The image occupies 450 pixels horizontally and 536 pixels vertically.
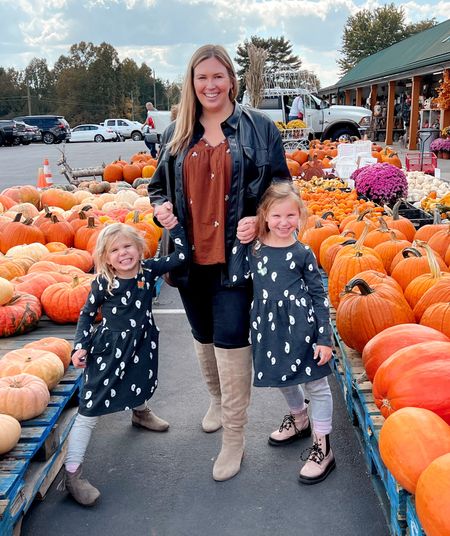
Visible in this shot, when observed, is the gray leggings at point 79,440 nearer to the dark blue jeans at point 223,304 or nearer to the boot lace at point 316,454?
the dark blue jeans at point 223,304

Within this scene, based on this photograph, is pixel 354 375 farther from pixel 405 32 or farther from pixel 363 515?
pixel 405 32

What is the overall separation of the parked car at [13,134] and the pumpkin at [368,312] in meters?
36.6

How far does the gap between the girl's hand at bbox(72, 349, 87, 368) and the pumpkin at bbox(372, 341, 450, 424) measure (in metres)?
1.34

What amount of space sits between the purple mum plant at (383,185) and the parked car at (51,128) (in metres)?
36.5

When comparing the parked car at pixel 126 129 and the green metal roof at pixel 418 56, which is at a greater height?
the green metal roof at pixel 418 56

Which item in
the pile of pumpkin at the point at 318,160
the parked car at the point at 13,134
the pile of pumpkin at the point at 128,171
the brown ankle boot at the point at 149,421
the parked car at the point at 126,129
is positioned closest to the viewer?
the brown ankle boot at the point at 149,421

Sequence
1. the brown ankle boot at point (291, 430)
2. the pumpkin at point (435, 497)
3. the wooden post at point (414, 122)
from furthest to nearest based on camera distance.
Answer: the wooden post at point (414, 122) → the brown ankle boot at point (291, 430) → the pumpkin at point (435, 497)

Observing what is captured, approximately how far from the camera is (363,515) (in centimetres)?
259

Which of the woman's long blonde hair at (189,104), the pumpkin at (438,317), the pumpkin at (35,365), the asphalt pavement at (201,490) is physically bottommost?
the asphalt pavement at (201,490)

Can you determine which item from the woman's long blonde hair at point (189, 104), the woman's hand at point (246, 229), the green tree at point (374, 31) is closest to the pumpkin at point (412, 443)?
the woman's hand at point (246, 229)

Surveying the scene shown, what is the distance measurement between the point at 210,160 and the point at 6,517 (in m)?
1.66

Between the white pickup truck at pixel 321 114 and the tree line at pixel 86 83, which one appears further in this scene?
the tree line at pixel 86 83

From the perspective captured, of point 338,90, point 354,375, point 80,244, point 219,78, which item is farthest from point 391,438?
point 338,90

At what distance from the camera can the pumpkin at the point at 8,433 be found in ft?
8.09
